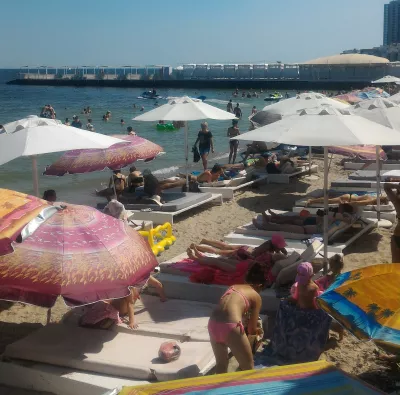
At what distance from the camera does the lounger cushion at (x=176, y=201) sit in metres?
9.30

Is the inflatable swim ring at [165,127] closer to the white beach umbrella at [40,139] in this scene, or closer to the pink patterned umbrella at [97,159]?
the pink patterned umbrella at [97,159]

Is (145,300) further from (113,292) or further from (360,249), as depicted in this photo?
(360,249)

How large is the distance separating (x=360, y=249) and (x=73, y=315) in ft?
13.4

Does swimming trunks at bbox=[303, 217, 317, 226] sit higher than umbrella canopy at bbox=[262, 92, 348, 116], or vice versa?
umbrella canopy at bbox=[262, 92, 348, 116]

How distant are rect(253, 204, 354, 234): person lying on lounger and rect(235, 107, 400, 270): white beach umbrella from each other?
1.55 meters

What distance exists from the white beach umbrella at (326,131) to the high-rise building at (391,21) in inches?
6542

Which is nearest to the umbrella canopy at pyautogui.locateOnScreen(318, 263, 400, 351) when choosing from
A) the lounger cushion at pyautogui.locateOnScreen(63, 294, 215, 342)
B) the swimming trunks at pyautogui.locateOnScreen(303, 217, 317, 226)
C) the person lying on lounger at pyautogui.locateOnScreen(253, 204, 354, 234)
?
the lounger cushion at pyautogui.locateOnScreen(63, 294, 215, 342)

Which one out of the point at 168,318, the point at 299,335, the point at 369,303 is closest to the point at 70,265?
the point at 168,318

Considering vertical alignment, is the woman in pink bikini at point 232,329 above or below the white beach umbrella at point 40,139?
below

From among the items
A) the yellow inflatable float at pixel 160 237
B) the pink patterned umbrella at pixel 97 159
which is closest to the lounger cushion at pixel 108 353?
the yellow inflatable float at pixel 160 237

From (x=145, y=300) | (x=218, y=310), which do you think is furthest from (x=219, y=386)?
(x=145, y=300)

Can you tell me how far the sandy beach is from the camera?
484cm

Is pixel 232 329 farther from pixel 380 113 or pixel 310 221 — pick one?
pixel 380 113

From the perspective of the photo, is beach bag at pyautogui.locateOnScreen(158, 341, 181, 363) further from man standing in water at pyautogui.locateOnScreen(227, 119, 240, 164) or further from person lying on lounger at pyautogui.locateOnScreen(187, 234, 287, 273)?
man standing in water at pyautogui.locateOnScreen(227, 119, 240, 164)
